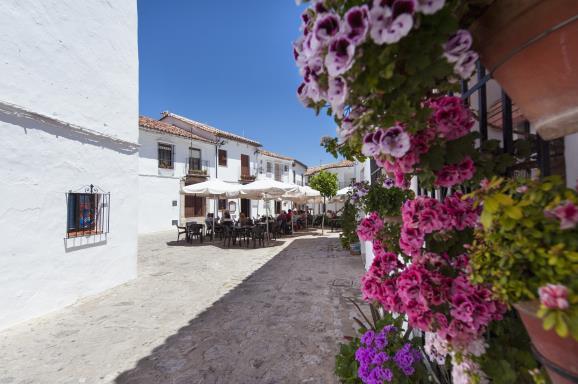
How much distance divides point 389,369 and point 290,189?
9899mm

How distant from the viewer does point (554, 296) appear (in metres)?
0.68

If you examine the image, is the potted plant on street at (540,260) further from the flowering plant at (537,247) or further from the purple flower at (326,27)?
the purple flower at (326,27)

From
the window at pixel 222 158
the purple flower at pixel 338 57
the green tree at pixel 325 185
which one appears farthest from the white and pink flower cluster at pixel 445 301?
the window at pixel 222 158

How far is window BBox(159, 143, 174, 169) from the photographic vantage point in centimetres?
1890

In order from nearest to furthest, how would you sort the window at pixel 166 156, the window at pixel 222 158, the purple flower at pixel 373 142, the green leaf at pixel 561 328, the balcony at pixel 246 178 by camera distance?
the green leaf at pixel 561 328 → the purple flower at pixel 373 142 → the window at pixel 166 156 → the window at pixel 222 158 → the balcony at pixel 246 178

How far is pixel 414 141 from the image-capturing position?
106 centimetres

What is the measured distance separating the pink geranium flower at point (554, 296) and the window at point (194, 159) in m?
22.0

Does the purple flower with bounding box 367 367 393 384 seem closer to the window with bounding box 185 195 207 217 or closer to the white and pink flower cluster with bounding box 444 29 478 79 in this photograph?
the white and pink flower cluster with bounding box 444 29 478 79

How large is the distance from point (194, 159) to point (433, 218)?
21863 millimetres

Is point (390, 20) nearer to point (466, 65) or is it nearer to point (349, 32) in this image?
point (349, 32)

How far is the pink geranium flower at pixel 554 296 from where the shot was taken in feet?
2.17

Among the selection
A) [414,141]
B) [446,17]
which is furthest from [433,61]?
[414,141]

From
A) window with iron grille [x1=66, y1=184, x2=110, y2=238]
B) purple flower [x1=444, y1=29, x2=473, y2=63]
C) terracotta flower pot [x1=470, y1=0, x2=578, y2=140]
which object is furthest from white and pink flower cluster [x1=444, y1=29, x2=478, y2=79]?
window with iron grille [x1=66, y1=184, x2=110, y2=238]

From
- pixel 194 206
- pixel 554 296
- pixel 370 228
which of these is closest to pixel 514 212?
pixel 554 296
